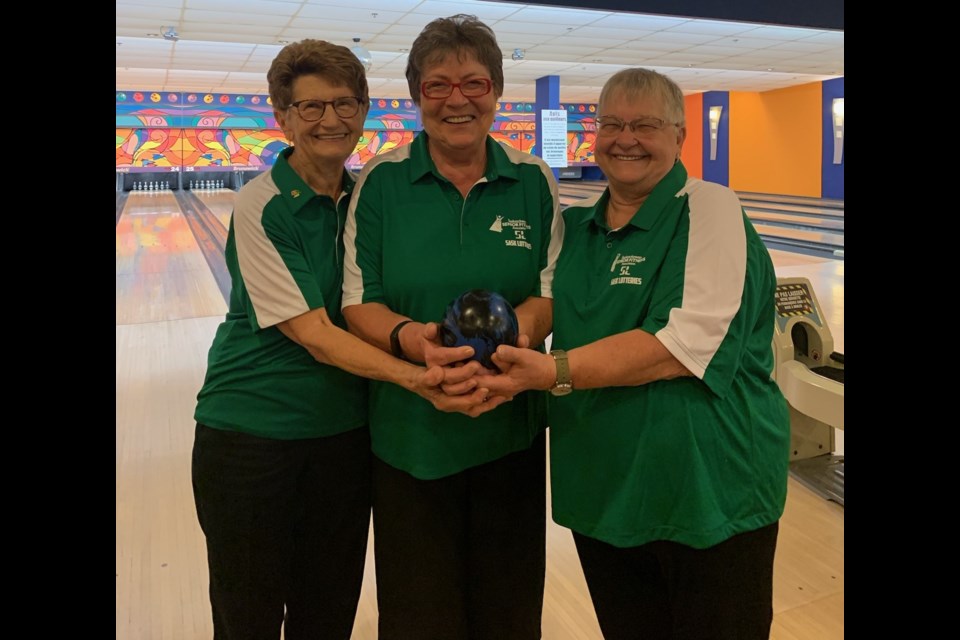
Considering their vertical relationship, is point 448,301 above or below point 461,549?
above

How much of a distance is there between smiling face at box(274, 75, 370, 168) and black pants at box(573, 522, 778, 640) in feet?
2.32

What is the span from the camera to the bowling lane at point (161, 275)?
486cm

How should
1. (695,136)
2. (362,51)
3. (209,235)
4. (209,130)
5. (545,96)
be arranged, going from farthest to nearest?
(695,136), (209,130), (545,96), (209,235), (362,51)

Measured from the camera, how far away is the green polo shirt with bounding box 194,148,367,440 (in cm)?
114

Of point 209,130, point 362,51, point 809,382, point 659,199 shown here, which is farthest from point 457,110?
point 209,130

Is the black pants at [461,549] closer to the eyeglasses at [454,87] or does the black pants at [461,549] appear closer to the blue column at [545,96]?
the eyeglasses at [454,87]

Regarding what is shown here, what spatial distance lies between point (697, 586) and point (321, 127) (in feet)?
2.78

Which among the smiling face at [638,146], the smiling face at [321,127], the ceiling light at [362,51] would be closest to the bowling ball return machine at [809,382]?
the smiling face at [638,146]

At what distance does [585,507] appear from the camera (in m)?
1.08

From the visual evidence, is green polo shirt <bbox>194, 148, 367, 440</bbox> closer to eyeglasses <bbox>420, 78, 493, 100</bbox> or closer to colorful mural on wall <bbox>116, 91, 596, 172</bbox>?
eyeglasses <bbox>420, 78, 493, 100</bbox>

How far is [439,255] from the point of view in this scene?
3.64ft

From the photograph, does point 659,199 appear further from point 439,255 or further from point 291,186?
point 291,186

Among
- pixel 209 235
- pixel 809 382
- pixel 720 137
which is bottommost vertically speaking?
pixel 809 382

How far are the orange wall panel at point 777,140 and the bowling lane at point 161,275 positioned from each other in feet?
33.0
